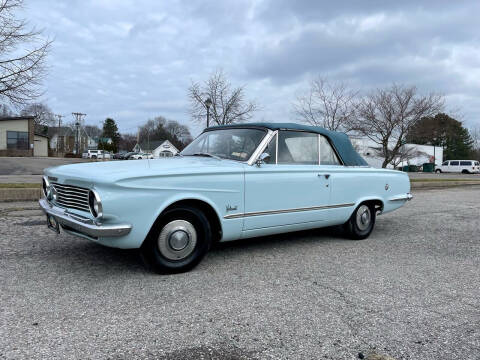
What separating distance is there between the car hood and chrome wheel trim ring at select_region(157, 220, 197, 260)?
488 mm

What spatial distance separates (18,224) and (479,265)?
20.3 ft

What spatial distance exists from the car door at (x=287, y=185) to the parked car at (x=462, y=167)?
1821 inches

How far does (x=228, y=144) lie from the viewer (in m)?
4.37

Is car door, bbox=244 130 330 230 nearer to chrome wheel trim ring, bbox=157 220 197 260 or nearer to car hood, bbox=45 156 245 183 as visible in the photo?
car hood, bbox=45 156 245 183

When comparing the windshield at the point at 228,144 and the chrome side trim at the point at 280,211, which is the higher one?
the windshield at the point at 228,144

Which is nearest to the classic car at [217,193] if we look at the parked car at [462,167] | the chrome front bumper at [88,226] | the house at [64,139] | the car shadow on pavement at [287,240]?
the chrome front bumper at [88,226]

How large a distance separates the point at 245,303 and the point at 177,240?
916 millimetres

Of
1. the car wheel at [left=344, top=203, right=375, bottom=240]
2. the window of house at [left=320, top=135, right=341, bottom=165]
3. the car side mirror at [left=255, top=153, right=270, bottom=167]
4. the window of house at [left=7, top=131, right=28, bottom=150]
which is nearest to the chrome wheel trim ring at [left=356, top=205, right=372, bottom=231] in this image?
the car wheel at [left=344, top=203, right=375, bottom=240]

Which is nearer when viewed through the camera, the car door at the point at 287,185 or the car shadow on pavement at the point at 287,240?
the car door at the point at 287,185

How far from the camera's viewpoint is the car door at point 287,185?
154 inches

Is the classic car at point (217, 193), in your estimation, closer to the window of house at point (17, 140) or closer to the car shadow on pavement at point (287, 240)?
the car shadow on pavement at point (287, 240)

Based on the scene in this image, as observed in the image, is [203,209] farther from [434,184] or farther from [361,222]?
[434,184]

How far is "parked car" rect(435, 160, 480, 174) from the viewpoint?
4316cm

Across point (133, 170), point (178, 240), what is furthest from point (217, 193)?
point (133, 170)
